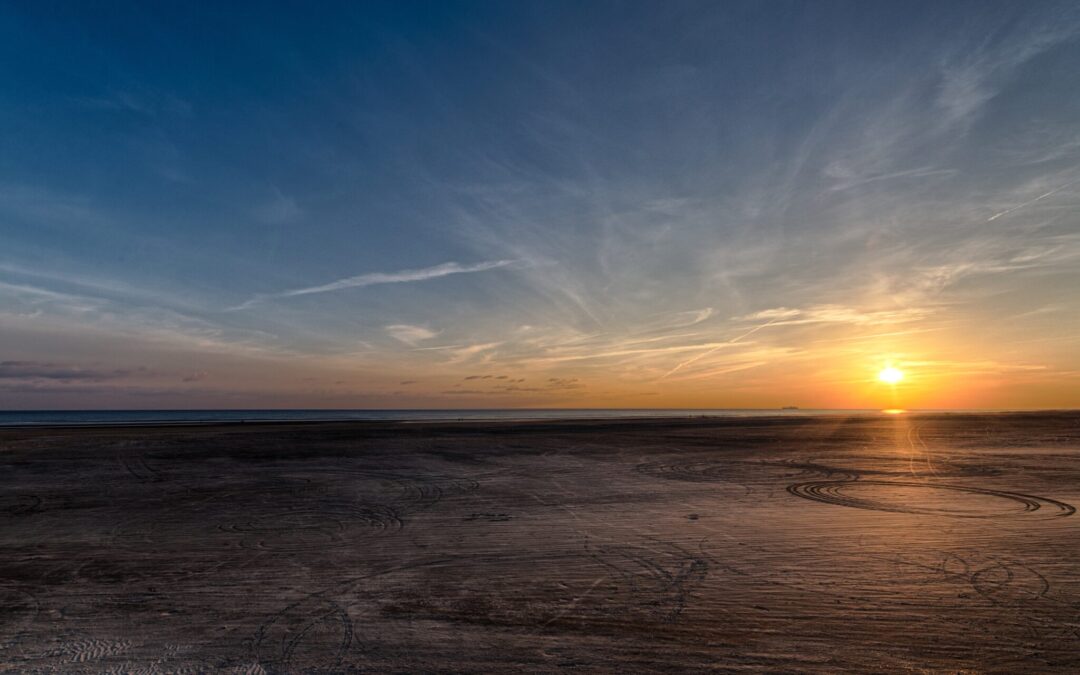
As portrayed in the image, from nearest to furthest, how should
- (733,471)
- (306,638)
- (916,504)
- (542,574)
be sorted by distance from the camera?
(306,638) → (542,574) → (916,504) → (733,471)

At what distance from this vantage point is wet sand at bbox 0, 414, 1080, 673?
17.8 ft

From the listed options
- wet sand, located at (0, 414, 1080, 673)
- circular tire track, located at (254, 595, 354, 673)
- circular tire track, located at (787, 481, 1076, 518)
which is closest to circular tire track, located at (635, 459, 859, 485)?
wet sand, located at (0, 414, 1080, 673)

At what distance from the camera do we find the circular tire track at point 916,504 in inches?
449

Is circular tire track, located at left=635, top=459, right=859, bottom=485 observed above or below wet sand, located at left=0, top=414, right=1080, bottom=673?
above

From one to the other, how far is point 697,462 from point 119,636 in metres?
18.5

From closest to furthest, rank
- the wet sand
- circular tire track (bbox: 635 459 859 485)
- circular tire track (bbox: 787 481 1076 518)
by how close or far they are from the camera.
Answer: the wet sand
circular tire track (bbox: 787 481 1076 518)
circular tire track (bbox: 635 459 859 485)

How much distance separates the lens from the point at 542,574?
775 cm

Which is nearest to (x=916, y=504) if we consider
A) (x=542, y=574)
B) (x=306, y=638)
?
(x=542, y=574)

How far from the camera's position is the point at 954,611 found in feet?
20.5

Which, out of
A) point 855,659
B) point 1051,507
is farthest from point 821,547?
point 1051,507

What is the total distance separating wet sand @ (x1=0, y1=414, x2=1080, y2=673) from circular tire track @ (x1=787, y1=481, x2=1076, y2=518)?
0.10 m

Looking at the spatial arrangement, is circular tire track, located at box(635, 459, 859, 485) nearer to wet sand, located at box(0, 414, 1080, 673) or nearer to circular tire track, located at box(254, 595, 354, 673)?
wet sand, located at box(0, 414, 1080, 673)

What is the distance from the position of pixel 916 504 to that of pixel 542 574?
9.38m

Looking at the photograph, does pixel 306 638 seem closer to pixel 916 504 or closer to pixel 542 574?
pixel 542 574
